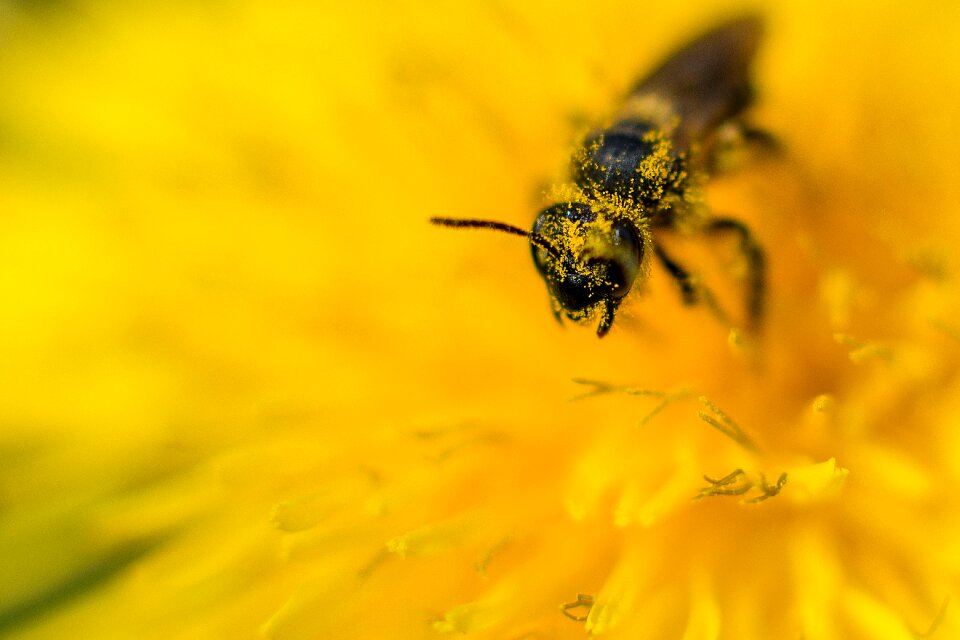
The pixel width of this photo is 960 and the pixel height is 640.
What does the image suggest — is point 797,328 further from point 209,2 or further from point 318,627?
point 209,2

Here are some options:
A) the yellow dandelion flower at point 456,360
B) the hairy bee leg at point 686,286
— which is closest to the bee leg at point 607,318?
the yellow dandelion flower at point 456,360

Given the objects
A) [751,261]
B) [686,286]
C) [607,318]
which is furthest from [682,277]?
[607,318]

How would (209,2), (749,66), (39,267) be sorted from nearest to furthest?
(749,66)
(39,267)
(209,2)

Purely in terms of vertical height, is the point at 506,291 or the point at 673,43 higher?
the point at 673,43

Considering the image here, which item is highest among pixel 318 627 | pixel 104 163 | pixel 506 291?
pixel 104 163

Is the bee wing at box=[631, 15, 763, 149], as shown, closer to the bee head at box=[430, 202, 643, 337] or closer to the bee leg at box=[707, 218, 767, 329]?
the bee leg at box=[707, 218, 767, 329]

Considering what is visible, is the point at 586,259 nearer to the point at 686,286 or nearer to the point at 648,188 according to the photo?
the point at 648,188

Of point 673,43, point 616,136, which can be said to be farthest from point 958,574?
point 673,43

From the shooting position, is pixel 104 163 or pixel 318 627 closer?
pixel 318 627
